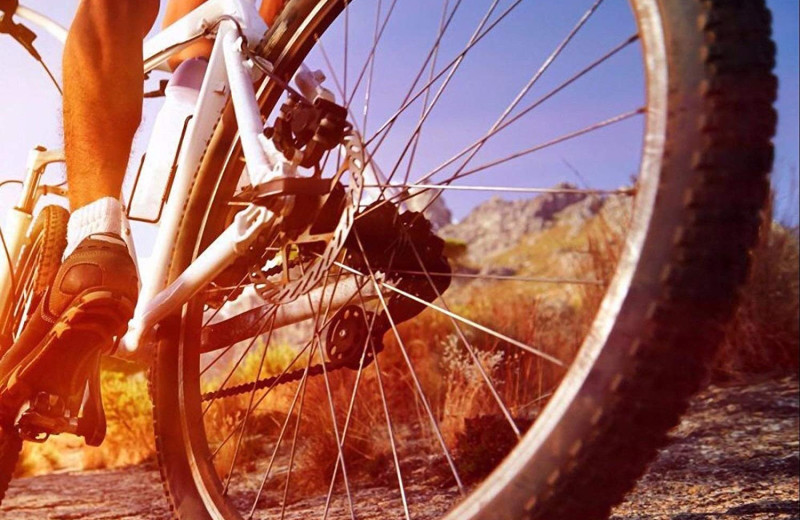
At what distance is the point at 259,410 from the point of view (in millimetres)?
3408

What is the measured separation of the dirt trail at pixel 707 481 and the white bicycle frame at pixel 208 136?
66cm

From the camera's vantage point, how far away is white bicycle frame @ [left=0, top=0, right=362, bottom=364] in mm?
964

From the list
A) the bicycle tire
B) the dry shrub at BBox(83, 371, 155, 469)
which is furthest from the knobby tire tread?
the dry shrub at BBox(83, 371, 155, 469)

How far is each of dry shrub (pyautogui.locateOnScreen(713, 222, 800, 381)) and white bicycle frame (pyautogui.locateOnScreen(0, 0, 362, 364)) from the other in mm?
2534

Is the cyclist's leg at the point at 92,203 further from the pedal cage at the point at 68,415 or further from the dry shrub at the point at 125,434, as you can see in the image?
the dry shrub at the point at 125,434

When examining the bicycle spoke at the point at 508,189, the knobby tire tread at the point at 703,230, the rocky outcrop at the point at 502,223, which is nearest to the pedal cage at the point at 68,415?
the bicycle spoke at the point at 508,189

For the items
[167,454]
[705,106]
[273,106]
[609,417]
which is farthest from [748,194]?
[167,454]

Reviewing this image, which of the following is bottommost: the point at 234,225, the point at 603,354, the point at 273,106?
the point at 603,354

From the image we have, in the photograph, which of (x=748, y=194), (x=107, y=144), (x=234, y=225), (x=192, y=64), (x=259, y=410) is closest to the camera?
(x=748, y=194)

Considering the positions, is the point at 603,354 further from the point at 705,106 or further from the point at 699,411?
the point at 699,411

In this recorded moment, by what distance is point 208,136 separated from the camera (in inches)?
48.1

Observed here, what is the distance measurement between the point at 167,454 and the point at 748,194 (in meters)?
1.06

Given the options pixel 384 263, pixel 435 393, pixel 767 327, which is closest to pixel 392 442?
pixel 384 263

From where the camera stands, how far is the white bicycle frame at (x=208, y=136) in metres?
0.96
